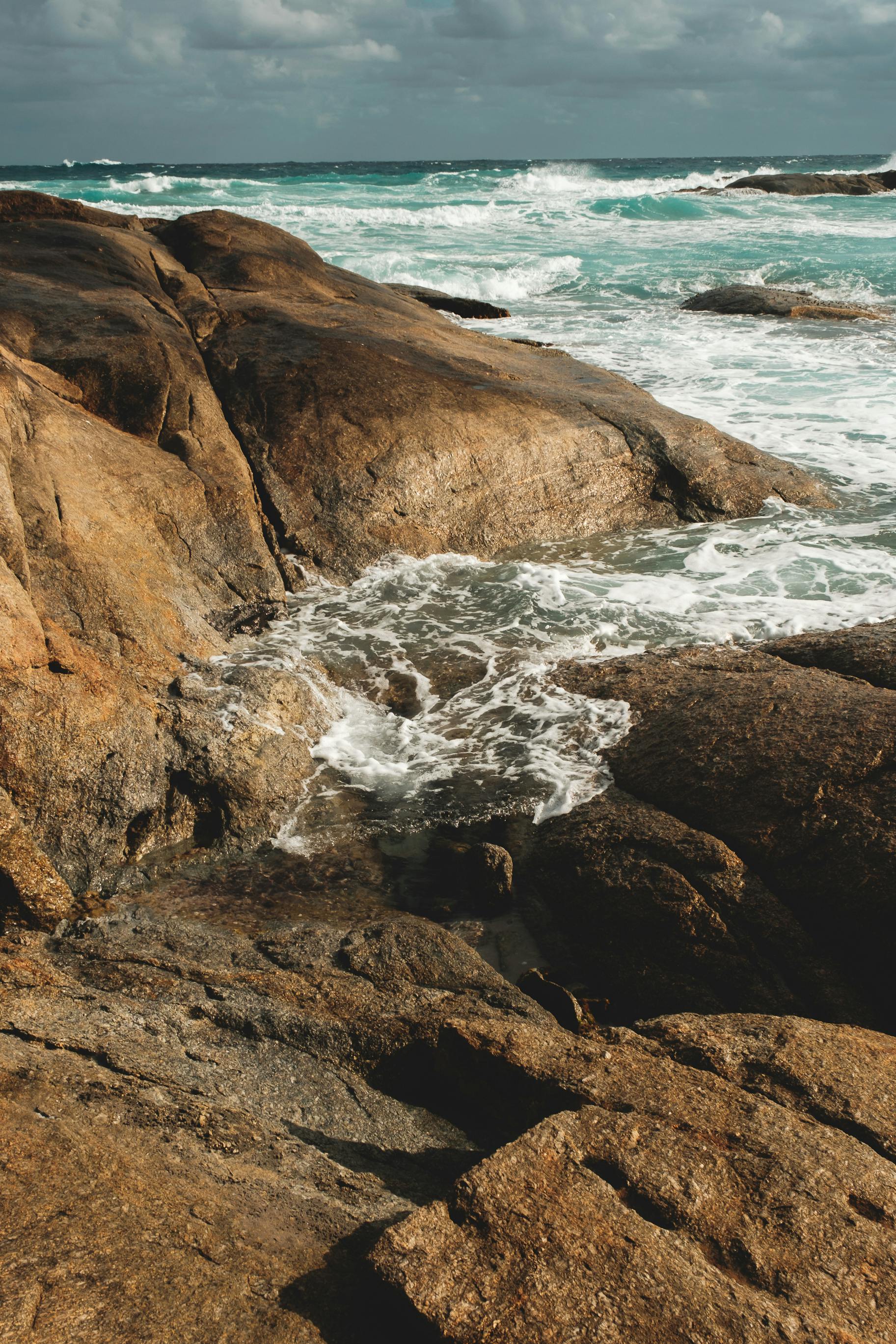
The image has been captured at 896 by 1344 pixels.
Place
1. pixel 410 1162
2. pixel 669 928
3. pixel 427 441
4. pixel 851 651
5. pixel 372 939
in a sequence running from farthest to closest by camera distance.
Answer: pixel 427 441, pixel 851 651, pixel 669 928, pixel 372 939, pixel 410 1162

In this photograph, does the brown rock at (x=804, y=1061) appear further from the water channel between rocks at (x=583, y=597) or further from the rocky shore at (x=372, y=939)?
the water channel between rocks at (x=583, y=597)

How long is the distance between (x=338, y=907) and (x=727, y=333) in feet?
48.3

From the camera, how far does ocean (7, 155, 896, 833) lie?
190 inches

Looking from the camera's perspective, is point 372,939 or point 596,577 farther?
point 596,577

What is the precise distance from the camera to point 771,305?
17.6 metres

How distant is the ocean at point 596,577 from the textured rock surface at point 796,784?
40 cm

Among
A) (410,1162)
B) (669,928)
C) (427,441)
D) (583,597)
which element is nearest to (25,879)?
(410,1162)

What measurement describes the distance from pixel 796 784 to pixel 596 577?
3.34 meters

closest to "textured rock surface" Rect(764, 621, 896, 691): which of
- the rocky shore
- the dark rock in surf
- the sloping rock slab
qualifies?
the rocky shore

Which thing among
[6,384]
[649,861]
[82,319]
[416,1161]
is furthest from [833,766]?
[82,319]

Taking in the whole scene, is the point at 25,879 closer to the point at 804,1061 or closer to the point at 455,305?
the point at 804,1061

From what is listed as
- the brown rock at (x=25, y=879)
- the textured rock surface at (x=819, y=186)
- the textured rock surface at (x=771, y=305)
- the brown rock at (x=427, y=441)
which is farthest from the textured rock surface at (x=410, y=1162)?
the textured rock surface at (x=819, y=186)

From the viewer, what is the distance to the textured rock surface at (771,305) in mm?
17297

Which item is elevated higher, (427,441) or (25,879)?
(427,441)
